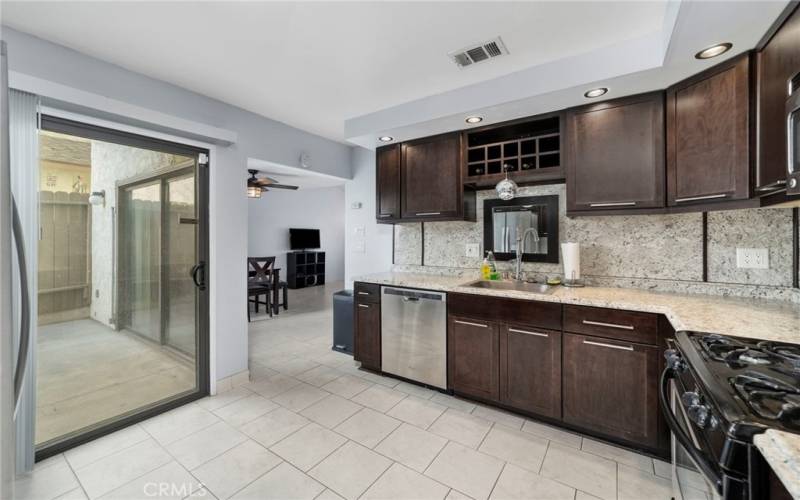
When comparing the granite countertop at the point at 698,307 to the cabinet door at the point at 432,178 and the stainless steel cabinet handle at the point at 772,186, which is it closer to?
the stainless steel cabinet handle at the point at 772,186

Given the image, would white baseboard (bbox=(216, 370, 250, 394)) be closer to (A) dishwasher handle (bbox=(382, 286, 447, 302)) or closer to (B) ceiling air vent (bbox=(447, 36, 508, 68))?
(A) dishwasher handle (bbox=(382, 286, 447, 302))

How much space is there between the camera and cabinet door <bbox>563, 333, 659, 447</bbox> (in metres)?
1.88

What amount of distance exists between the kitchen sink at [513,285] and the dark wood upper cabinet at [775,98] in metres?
1.30

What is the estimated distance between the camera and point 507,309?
7.70 ft

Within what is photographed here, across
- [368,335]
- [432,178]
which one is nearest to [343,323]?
[368,335]

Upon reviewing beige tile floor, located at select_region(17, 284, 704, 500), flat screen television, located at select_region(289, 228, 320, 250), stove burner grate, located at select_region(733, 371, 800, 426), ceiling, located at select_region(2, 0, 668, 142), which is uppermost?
ceiling, located at select_region(2, 0, 668, 142)

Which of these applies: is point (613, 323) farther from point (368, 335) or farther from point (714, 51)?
point (368, 335)

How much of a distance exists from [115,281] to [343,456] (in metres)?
1.99

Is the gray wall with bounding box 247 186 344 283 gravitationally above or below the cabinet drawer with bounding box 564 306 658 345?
above

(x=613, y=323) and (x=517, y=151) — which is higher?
(x=517, y=151)

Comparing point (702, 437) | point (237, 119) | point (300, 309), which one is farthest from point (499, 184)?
point (300, 309)

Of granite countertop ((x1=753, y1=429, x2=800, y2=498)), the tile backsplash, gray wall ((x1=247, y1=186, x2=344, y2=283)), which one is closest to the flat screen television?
gray wall ((x1=247, y1=186, x2=344, y2=283))

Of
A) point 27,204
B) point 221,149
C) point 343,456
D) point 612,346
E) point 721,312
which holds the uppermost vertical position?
point 221,149

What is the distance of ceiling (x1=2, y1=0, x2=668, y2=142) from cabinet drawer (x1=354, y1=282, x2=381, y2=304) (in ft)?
5.61
